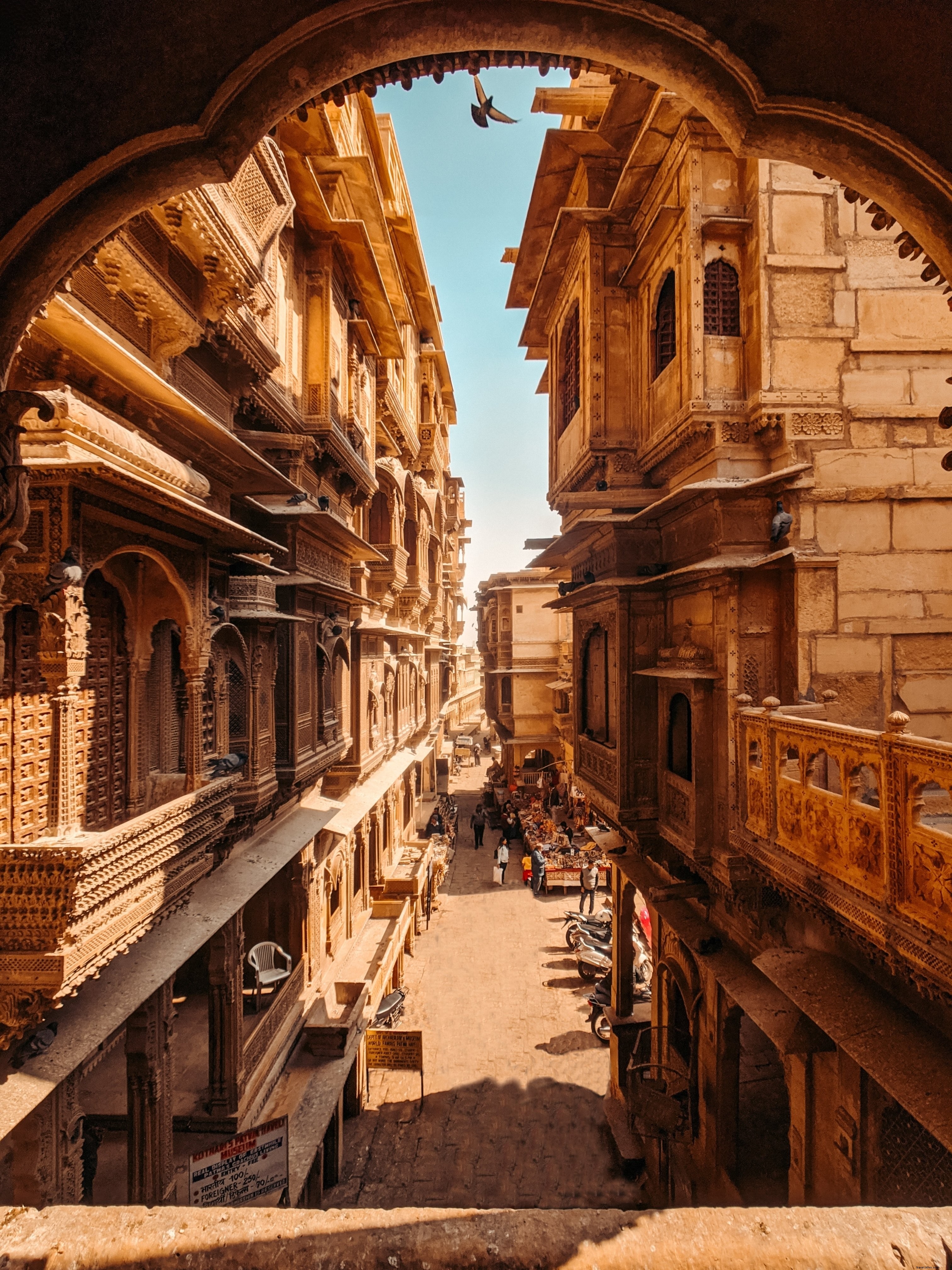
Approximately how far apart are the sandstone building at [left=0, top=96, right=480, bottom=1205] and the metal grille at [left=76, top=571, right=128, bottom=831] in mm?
24

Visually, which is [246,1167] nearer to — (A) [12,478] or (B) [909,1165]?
(B) [909,1165]

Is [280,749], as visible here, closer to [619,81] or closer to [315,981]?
[315,981]

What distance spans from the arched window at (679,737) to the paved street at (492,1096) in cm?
590

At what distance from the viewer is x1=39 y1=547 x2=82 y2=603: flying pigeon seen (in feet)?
12.1

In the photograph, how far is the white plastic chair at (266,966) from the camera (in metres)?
9.53

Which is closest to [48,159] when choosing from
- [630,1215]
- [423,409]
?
[630,1215]

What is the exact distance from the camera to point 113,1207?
84.2 inches

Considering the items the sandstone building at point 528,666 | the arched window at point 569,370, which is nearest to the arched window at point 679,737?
the arched window at point 569,370

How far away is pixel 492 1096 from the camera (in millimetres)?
10625

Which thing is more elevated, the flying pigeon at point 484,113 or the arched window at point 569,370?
the arched window at point 569,370

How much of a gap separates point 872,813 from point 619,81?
831 cm

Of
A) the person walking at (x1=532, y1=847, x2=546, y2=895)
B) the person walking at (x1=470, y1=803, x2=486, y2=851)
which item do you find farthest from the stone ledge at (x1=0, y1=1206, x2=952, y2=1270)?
the person walking at (x1=470, y1=803, x2=486, y2=851)

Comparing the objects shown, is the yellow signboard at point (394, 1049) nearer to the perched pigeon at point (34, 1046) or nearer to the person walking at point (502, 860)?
the perched pigeon at point (34, 1046)

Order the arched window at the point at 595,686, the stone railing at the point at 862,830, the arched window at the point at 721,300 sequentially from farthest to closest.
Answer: the arched window at the point at 595,686 → the arched window at the point at 721,300 → the stone railing at the point at 862,830
